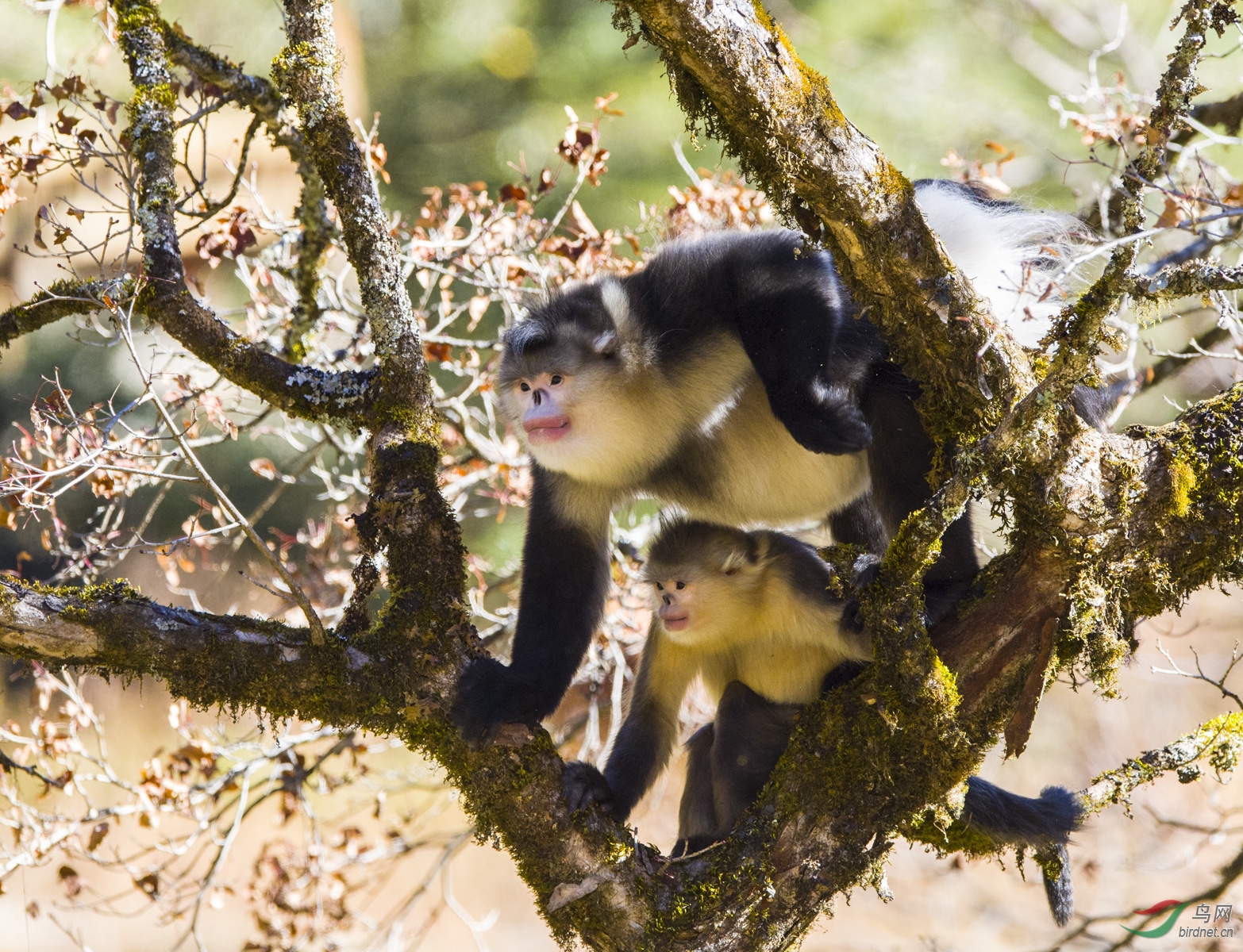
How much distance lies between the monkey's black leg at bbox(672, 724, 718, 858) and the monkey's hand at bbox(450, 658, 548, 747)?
937 mm

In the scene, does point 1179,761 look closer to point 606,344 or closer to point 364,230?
point 606,344

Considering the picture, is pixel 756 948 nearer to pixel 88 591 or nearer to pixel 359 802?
pixel 88 591

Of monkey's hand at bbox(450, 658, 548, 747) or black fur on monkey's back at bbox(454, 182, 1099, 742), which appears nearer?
monkey's hand at bbox(450, 658, 548, 747)

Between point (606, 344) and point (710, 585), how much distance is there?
97 centimetres

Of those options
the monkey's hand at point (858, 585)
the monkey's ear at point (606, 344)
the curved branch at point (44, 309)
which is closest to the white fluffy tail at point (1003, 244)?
the monkey's hand at point (858, 585)

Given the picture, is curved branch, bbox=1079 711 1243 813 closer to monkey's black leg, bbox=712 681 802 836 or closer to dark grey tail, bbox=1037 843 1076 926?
dark grey tail, bbox=1037 843 1076 926

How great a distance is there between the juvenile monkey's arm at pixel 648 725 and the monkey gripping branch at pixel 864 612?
64 centimetres

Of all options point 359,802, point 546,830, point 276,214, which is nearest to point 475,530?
point 359,802

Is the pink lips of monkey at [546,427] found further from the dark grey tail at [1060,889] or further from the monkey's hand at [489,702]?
the dark grey tail at [1060,889]

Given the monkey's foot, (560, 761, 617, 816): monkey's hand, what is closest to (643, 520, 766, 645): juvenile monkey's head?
(560, 761, 617, 816): monkey's hand

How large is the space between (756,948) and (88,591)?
2.09m

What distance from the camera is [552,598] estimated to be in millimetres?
3820

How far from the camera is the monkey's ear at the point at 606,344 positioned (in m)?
3.71

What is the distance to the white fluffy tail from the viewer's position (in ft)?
12.6
